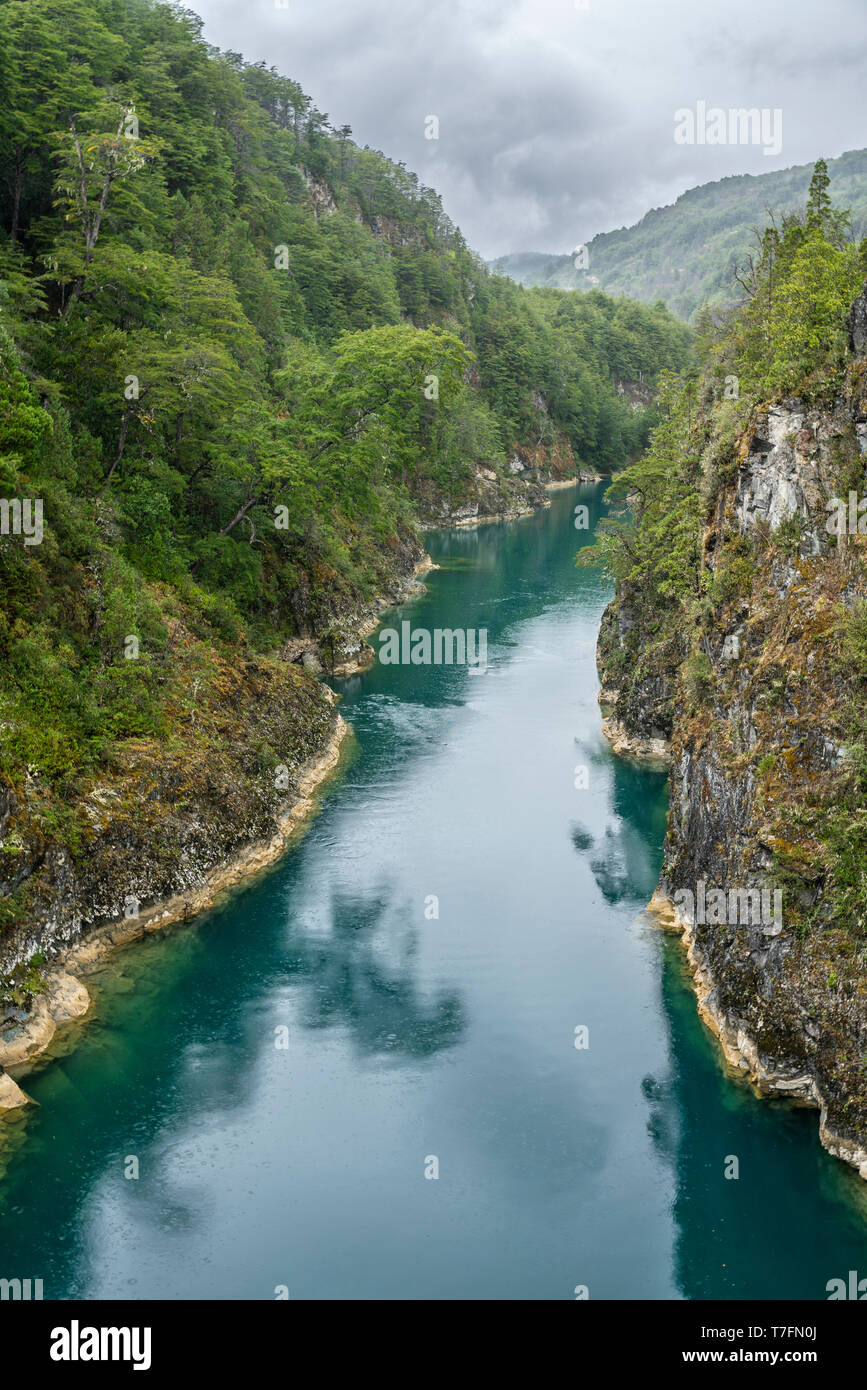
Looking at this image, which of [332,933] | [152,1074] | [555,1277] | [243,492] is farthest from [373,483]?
[555,1277]

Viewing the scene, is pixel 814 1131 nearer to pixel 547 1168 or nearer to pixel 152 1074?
pixel 547 1168

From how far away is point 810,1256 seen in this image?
1650 cm

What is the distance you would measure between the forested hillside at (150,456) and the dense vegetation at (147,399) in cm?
10

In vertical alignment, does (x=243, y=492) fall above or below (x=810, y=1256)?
above

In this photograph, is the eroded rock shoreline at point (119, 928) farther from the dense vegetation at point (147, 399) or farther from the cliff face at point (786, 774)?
the cliff face at point (786, 774)

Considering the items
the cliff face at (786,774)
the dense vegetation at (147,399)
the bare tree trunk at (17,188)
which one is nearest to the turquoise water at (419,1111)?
the cliff face at (786,774)

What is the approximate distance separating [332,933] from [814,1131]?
41.0 ft

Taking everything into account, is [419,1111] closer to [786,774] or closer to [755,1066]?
[755,1066]

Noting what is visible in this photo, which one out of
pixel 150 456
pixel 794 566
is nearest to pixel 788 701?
pixel 794 566

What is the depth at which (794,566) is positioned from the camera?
21469mm

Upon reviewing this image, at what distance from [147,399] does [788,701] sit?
22934 millimetres

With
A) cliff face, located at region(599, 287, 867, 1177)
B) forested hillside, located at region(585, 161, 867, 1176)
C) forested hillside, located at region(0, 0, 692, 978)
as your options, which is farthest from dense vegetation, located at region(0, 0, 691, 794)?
cliff face, located at region(599, 287, 867, 1177)

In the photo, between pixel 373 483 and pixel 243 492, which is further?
pixel 373 483
